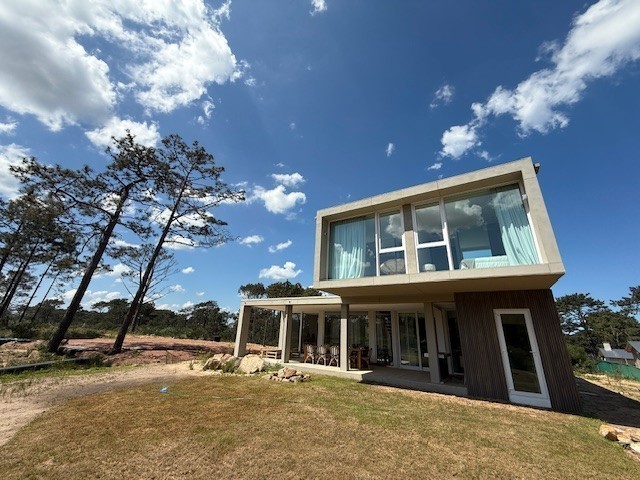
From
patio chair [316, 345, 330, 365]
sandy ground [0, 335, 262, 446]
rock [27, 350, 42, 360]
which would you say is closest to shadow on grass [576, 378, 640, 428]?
patio chair [316, 345, 330, 365]

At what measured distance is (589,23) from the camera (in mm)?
6871

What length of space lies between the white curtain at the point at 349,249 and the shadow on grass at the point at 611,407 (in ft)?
21.5

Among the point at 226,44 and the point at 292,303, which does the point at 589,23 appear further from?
the point at 292,303

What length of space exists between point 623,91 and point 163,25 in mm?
16313

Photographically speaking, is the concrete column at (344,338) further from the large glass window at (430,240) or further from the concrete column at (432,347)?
the large glass window at (430,240)

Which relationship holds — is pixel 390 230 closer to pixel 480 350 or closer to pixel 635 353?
pixel 480 350

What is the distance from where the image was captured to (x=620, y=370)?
51.6 ft

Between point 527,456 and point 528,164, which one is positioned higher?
point 528,164

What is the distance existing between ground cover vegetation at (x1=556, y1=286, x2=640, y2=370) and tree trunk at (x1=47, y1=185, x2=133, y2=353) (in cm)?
5977

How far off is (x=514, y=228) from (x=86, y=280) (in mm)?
19868

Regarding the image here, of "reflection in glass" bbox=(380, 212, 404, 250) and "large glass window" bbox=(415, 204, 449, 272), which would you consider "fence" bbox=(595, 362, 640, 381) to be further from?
"reflection in glass" bbox=(380, 212, 404, 250)

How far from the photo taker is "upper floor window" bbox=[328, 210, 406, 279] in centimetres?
836

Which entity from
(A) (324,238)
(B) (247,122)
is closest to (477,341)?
(A) (324,238)

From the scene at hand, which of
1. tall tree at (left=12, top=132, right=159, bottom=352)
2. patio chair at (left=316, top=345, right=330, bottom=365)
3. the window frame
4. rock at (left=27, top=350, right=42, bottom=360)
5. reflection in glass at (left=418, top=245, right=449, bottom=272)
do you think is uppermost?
tall tree at (left=12, top=132, right=159, bottom=352)
